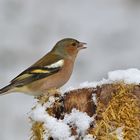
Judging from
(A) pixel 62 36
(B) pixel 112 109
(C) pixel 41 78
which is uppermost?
(A) pixel 62 36

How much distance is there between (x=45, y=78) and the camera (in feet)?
23.8

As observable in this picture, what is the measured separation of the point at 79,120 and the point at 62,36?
7600 millimetres

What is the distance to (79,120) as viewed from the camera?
5.40m

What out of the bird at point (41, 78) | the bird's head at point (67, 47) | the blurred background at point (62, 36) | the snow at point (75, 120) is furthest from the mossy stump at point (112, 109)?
the blurred background at point (62, 36)

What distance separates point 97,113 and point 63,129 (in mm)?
272

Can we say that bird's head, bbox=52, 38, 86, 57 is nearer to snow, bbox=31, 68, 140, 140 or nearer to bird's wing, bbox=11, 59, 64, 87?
bird's wing, bbox=11, 59, 64, 87

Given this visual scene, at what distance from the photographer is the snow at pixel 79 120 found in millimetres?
5367

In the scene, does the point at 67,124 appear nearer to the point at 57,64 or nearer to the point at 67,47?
the point at 57,64

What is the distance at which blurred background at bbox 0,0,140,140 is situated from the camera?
39.1 ft

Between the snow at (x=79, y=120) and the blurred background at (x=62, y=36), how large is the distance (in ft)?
18.5

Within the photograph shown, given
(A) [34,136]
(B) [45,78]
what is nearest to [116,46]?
(B) [45,78]

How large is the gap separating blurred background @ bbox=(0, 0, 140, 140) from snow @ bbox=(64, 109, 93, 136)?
564cm

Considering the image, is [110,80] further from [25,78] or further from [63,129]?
[25,78]

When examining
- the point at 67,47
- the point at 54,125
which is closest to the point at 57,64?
the point at 67,47
